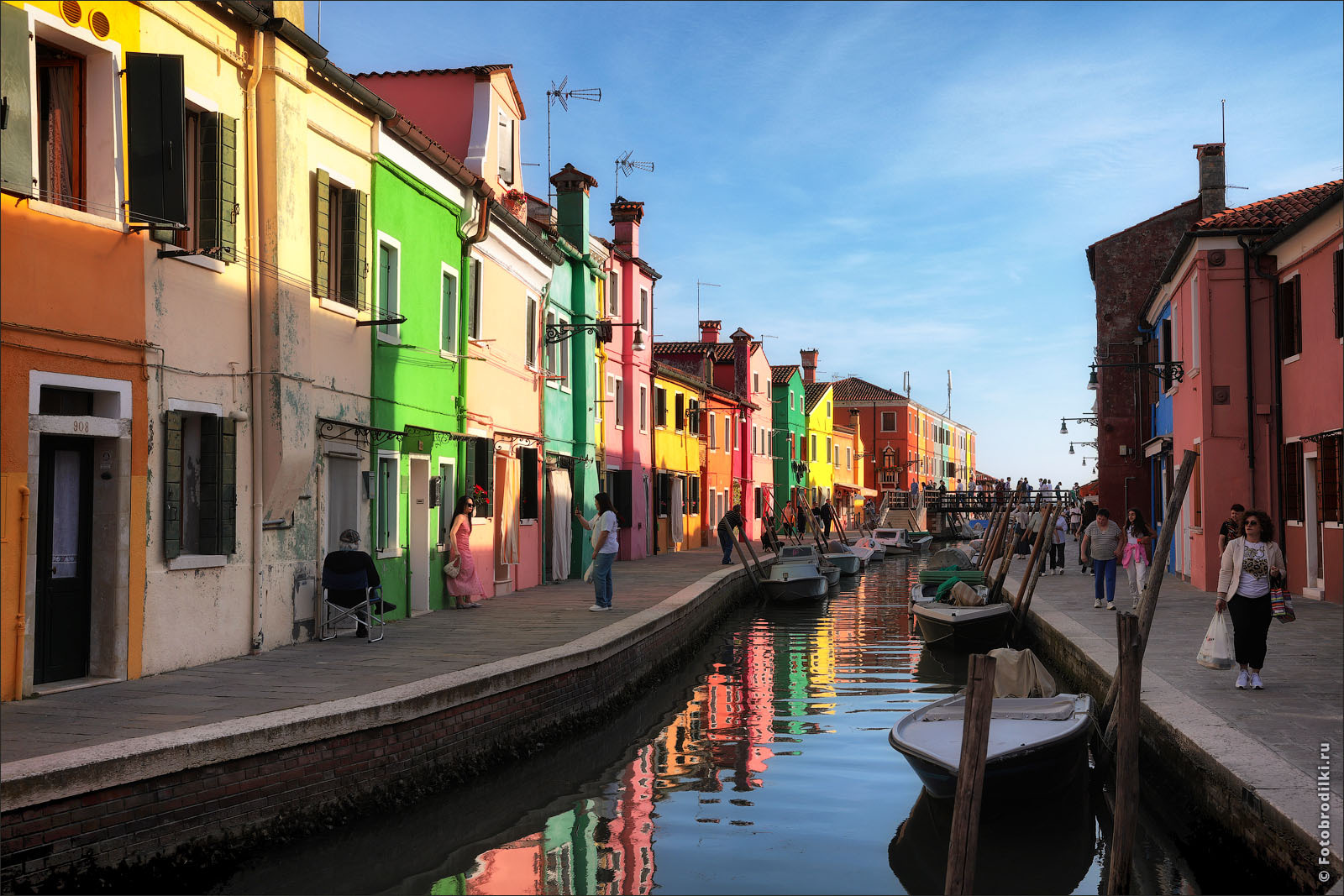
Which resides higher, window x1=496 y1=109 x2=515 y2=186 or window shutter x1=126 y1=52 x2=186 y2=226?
window x1=496 y1=109 x2=515 y2=186

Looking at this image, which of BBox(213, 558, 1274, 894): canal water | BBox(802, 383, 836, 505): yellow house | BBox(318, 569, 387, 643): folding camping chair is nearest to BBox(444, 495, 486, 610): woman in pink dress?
BBox(318, 569, 387, 643): folding camping chair

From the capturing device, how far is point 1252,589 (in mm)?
9734

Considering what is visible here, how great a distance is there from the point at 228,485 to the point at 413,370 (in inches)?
182

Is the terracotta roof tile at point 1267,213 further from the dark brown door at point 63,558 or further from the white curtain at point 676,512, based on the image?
the white curtain at point 676,512

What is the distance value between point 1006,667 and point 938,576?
38.4ft

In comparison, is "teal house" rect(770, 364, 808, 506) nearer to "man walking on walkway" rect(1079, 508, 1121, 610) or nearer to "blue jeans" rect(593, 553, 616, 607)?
"man walking on walkway" rect(1079, 508, 1121, 610)

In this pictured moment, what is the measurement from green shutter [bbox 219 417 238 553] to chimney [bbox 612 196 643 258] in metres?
20.3

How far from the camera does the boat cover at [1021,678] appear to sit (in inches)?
375

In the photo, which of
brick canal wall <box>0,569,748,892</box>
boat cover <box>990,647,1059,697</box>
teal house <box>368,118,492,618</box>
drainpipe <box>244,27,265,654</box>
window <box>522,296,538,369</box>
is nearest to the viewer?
brick canal wall <box>0,569,748,892</box>

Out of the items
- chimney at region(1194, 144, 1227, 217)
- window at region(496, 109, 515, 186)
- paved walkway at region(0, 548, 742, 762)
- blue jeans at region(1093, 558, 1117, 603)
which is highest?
chimney at region(1194, 144, 1227, 217)

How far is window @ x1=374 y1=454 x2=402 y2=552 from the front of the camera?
14.0 metres

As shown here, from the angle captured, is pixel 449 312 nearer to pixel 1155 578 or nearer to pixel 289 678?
pixel 289 678

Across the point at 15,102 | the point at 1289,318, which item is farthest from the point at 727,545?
the point at 15,102

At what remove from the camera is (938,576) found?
21188 mm
